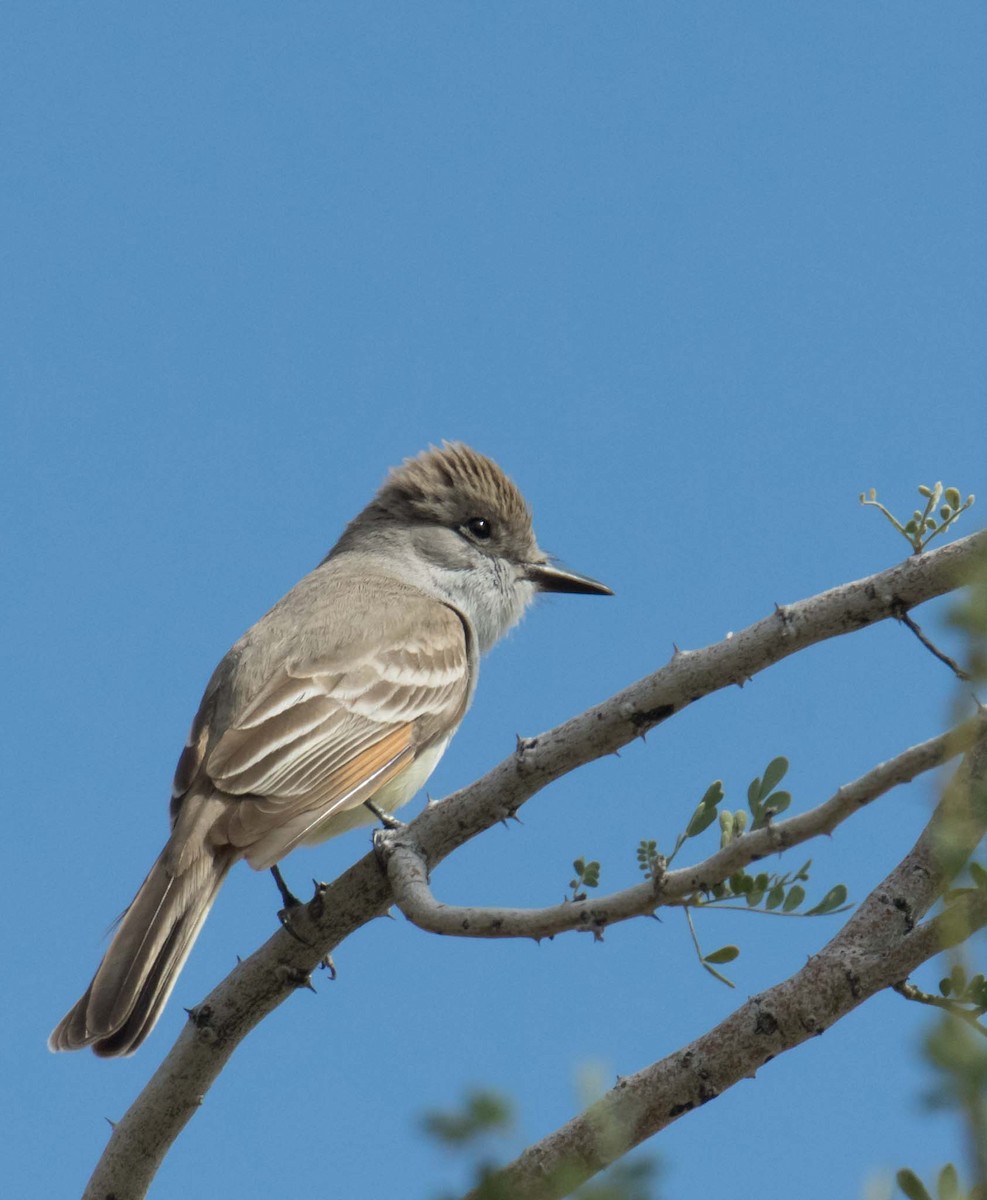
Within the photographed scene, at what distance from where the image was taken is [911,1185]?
156 cm

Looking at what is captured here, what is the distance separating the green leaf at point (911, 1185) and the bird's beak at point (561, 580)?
708 cm

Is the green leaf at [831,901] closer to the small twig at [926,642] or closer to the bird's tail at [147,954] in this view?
the small twig at [926,642]

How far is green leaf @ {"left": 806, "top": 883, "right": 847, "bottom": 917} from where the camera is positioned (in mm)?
3721

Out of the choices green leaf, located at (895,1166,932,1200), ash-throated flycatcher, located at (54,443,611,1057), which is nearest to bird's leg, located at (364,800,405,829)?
ash-throated flycatcher, located at (54,443,611,1057)

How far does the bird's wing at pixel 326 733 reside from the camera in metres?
5.86

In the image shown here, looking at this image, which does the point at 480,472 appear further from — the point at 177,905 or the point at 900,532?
the point at 900,532

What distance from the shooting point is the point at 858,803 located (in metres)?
2.80

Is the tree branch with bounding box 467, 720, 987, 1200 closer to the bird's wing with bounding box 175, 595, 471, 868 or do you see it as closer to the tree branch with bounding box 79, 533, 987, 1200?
the tree branch with bounding box 79, 533, 987, 1200

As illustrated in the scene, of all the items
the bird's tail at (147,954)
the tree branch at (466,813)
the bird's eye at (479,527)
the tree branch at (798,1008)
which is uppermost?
the bird's eye at (479,527)

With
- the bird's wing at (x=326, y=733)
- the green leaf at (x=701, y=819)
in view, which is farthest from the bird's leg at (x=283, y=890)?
the green leaf at (x=701, y=819)

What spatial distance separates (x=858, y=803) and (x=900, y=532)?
1.59m

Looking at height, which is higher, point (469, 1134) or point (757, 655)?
point (757, 655)

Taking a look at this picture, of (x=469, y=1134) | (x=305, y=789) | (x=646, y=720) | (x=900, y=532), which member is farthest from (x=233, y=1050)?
(x=469, y=1134)

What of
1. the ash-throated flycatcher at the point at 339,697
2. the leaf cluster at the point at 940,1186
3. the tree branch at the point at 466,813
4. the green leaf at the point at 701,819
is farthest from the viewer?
the ash-throated flycatcher at the point at 339,697
